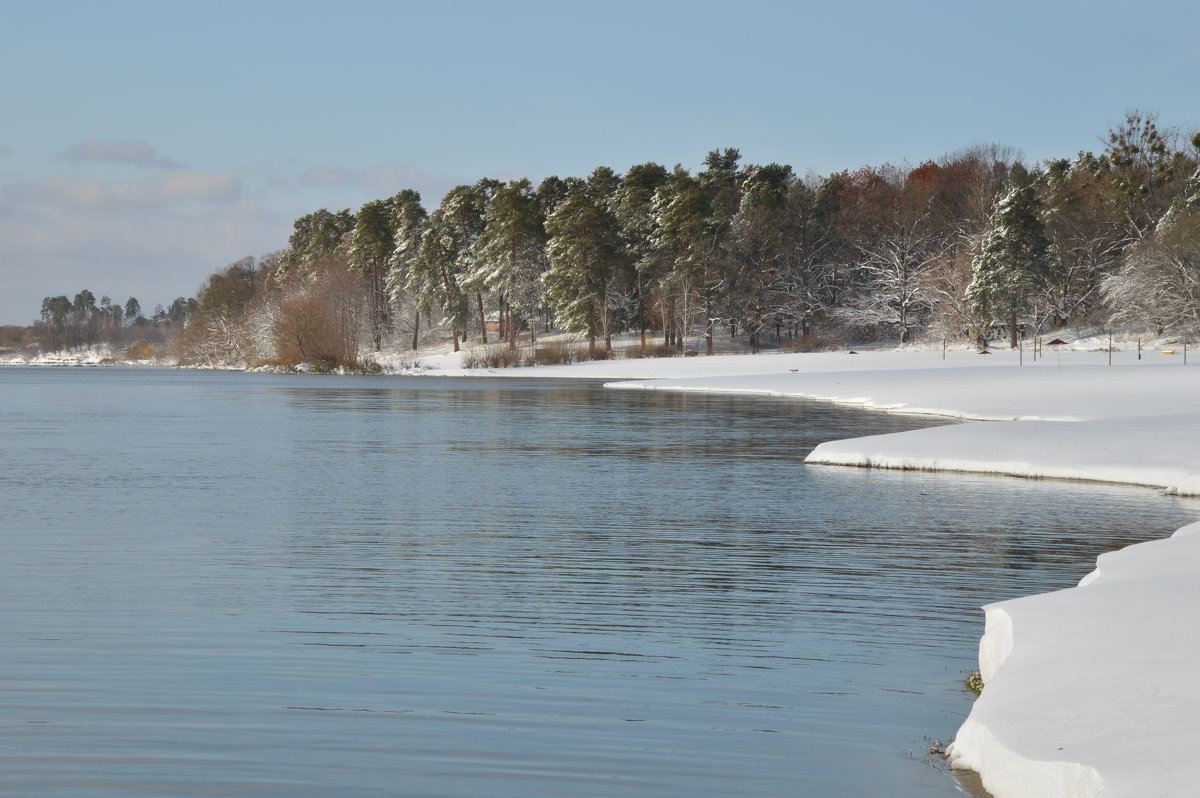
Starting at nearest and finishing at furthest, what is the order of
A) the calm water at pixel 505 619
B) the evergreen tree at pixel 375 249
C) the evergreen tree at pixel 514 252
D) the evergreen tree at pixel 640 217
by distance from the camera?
the calm water at pixel 505 619
the evergreen tree at pixel 640 217
the evergreen tree at pixel 514 252
the evergreen tree at pixel 375 249

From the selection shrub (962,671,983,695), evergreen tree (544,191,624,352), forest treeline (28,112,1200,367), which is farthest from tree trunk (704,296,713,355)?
shrub (962,671,983,695)

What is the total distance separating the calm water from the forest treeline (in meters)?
56.3

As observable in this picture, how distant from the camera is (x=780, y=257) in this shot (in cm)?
9525

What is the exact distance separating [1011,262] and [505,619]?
2765 inches

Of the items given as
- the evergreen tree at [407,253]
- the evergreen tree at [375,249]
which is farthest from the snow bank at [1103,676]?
the evergreen tree at [375,249]

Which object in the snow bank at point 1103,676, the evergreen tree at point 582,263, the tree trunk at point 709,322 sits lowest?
the snow bank at point 1103,676

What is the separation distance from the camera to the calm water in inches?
293

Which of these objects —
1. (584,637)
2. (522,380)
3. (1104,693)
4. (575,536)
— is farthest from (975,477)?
(522,380)

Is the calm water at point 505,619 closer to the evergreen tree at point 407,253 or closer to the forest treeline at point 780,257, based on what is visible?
the forest treeline at point 780,257

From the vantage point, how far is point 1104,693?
7133mm

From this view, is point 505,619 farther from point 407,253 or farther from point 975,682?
point 407,253

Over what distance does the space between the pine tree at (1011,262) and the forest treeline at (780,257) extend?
128 millimetres

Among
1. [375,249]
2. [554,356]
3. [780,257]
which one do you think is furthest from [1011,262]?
[375,249]

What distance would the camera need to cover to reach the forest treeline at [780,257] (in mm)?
76062
